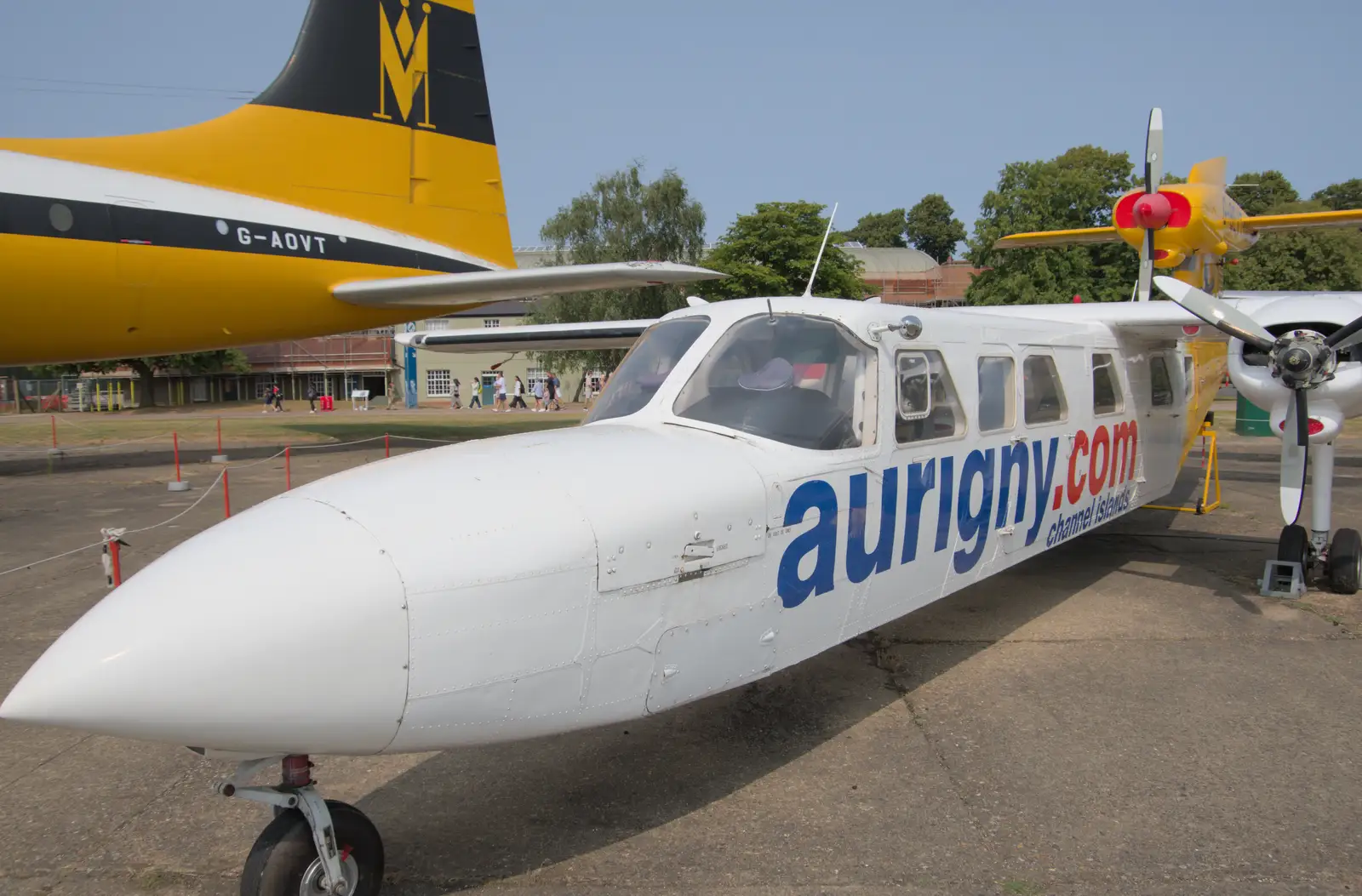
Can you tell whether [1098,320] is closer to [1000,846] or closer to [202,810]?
[1000,846]

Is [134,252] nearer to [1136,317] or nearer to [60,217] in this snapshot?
[60,217]

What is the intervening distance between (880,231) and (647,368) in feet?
338

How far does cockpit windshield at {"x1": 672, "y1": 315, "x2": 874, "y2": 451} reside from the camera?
14.2ft

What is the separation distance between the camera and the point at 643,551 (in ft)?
11.1

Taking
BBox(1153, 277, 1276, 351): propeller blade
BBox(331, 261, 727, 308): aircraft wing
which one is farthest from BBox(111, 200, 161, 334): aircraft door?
BBox(1153, 277, 1276, 351): propeller blade

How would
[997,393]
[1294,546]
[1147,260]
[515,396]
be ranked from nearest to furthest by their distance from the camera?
[997,393] < [1294,546] < [1147,260] < [515,396]

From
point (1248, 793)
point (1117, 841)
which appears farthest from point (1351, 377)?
point (1117, 841)

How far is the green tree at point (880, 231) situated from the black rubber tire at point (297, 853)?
4014 inches

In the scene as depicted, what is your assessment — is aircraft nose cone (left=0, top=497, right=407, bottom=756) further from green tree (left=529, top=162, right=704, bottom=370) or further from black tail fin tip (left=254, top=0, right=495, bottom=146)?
green tree (left=529, top=162, right=704, bottom=370)

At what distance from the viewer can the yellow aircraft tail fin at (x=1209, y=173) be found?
36.8ft

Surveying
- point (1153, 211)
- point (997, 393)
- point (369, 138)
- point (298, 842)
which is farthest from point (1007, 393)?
point (369, 138)

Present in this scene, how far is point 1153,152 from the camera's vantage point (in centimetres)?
1180

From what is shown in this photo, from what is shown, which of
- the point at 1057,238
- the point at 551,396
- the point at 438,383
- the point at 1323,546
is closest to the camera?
the point at 1323,546

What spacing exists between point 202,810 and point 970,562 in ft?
14.7
